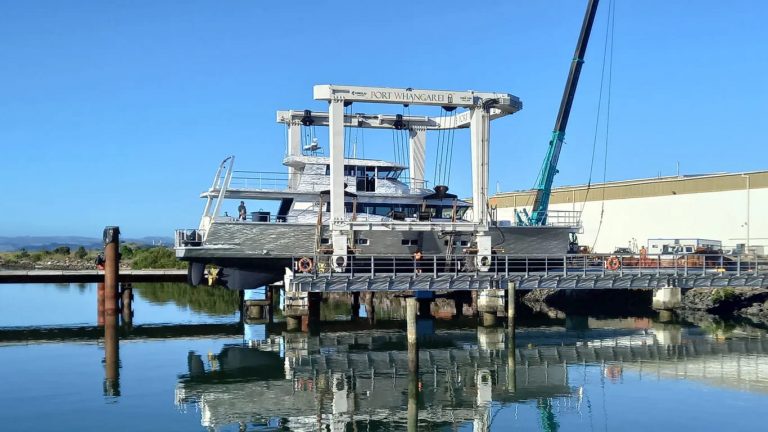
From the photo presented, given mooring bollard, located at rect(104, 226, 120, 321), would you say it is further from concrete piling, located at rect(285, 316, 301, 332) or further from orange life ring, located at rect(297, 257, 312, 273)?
orange life ring, located at rect(297, 257, 312, 273)

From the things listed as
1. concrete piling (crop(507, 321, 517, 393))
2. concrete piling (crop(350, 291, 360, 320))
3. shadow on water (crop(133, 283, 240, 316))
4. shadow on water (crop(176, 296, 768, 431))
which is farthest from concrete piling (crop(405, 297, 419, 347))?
shadow on water (crop(133, 283, 240, 316))

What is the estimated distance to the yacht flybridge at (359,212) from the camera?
1272 inches

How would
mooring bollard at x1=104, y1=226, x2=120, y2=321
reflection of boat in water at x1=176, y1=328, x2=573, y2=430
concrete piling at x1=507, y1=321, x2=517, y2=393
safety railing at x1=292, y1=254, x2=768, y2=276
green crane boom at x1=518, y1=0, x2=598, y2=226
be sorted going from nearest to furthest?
reflection of boat in water at x1=176, y1=328, x2=573, y2=430 → concrete piling at x1=507, y1=321, x2=517, y2=393 → safety railing at x1=292, y1=254, x2=768, y2=276 → mooring bollard at x1=104, y1=226, x2=120, y2=321 → green crane boom at x1=518, y1=0, x2=598, y2=226

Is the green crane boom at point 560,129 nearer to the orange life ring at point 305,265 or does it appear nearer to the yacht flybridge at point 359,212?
the yacht flybridge at point 359,212

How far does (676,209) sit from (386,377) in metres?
36.5

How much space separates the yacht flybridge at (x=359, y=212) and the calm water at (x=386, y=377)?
3.08 metres

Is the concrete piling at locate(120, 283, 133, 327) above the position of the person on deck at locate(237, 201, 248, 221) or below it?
below

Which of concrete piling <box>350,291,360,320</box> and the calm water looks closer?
the calm water

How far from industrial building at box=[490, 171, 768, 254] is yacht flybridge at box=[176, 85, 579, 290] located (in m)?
10.1

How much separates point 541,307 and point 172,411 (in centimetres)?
2541

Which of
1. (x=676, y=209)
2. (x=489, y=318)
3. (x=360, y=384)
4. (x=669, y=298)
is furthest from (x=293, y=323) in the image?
(x=676, y=209)

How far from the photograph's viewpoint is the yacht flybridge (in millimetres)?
32312

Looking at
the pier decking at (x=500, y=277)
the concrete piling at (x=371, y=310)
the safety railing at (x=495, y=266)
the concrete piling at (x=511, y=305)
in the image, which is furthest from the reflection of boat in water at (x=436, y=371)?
the concrete piling at (x=371, y=310)

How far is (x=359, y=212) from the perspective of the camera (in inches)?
1460
